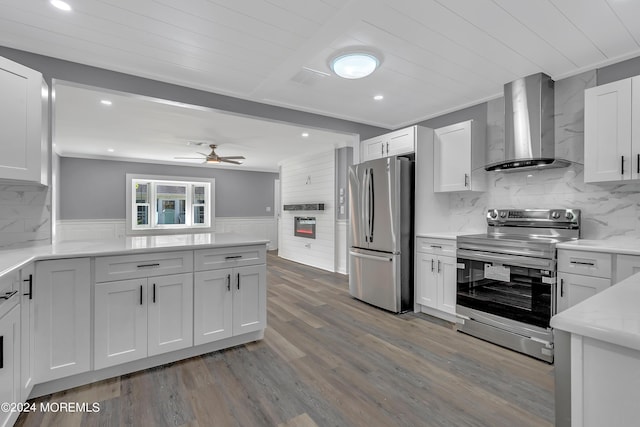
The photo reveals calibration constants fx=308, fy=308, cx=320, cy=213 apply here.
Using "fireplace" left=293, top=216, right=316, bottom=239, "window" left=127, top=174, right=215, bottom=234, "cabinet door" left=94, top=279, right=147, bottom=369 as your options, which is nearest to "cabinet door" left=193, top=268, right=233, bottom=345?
"cabinet door" left=94, top=279, right=147, bottom=369

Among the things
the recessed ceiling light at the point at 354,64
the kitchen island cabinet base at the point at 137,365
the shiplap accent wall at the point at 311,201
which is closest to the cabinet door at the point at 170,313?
the kitchen island cabinet base at the point at 137,365

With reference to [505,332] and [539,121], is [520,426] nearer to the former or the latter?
[505,332]

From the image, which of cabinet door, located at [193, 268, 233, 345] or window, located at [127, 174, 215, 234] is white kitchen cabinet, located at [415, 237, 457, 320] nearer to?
cabinet door, located at [193, 268, 233, 345]

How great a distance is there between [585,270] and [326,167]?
4.56 meters

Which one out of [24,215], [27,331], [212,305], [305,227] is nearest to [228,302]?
[212,305]

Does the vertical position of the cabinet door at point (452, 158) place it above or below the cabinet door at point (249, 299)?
above

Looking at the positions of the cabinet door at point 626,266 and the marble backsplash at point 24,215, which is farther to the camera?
the marble backsplash at point 24,215

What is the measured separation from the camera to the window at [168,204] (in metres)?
7.57

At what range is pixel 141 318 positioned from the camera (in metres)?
2.23

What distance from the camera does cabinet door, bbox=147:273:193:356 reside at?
226 cm

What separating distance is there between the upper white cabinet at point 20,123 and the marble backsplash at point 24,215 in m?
0.40

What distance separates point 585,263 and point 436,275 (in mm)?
1304

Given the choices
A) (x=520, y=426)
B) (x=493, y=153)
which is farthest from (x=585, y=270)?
(x=493, y=153)

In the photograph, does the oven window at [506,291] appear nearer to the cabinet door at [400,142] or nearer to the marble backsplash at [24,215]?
the cabinet door at [400,142]
